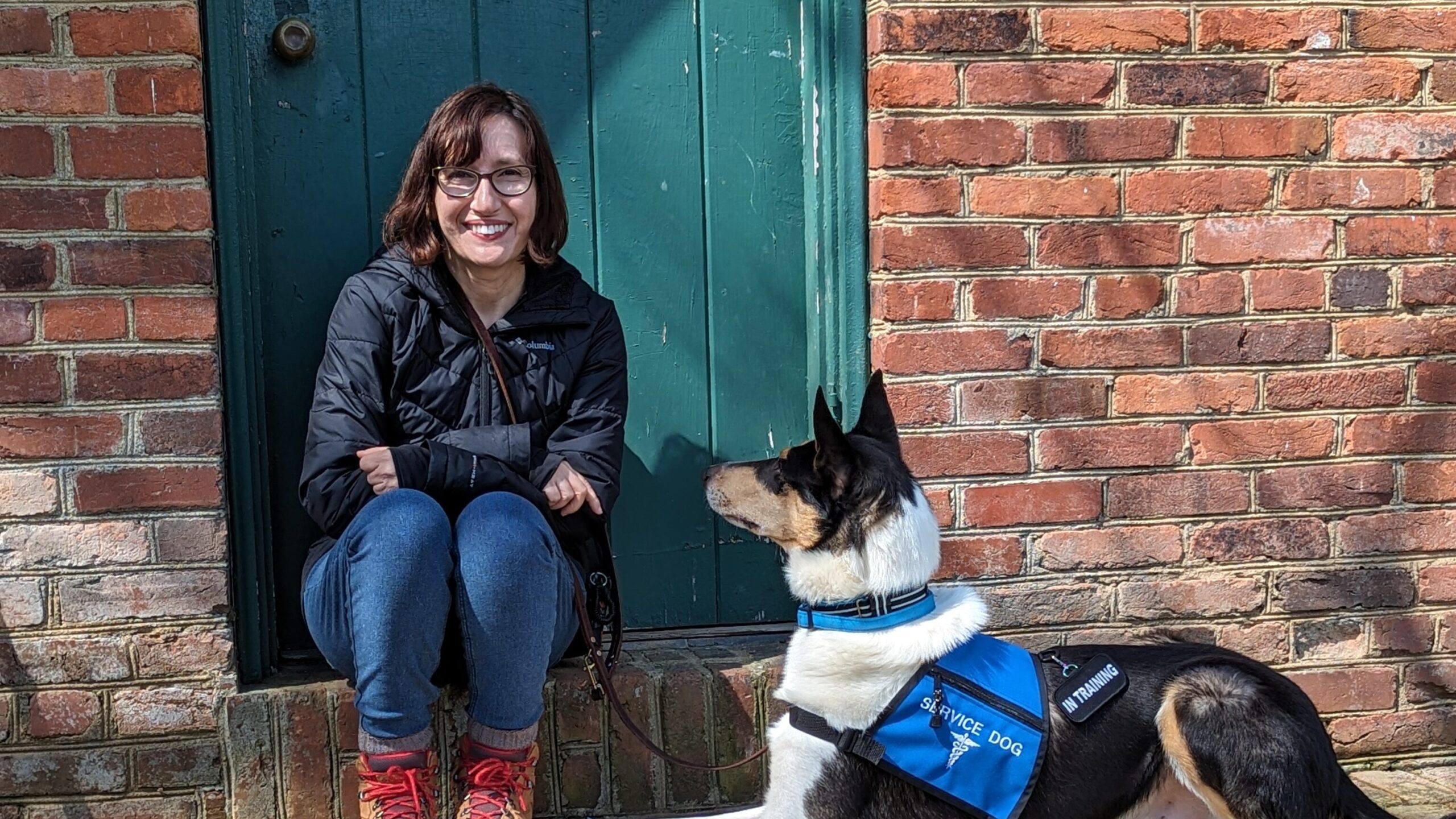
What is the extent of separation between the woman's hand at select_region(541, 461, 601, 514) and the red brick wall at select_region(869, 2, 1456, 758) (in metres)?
0.81

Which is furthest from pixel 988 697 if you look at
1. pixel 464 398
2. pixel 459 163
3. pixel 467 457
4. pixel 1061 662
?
pixel 459 163

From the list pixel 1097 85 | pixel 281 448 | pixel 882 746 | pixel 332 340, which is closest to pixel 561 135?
pixel 332 340

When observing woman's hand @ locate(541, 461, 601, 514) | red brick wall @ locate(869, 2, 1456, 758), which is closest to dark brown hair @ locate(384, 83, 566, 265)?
woman's hand @ locate(541, 461, 601, 514)

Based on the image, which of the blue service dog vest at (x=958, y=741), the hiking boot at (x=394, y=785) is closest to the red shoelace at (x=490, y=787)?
the hiking boot at (x=394, y=785)

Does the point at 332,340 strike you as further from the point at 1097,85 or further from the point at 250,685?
the point at 1097,85

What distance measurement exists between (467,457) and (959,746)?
3.88ft

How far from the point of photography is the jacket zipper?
2.54 metres

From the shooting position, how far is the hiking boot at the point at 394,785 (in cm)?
263

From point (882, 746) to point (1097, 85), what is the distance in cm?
173

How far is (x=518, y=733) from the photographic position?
2719 mm

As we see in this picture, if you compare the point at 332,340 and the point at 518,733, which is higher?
the point at 332,340

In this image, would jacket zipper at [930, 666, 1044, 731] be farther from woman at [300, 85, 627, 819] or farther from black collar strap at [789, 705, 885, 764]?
woman at [300, 85, 627, 819]

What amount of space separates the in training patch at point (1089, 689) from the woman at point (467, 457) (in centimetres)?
104

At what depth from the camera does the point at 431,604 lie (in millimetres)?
2582
